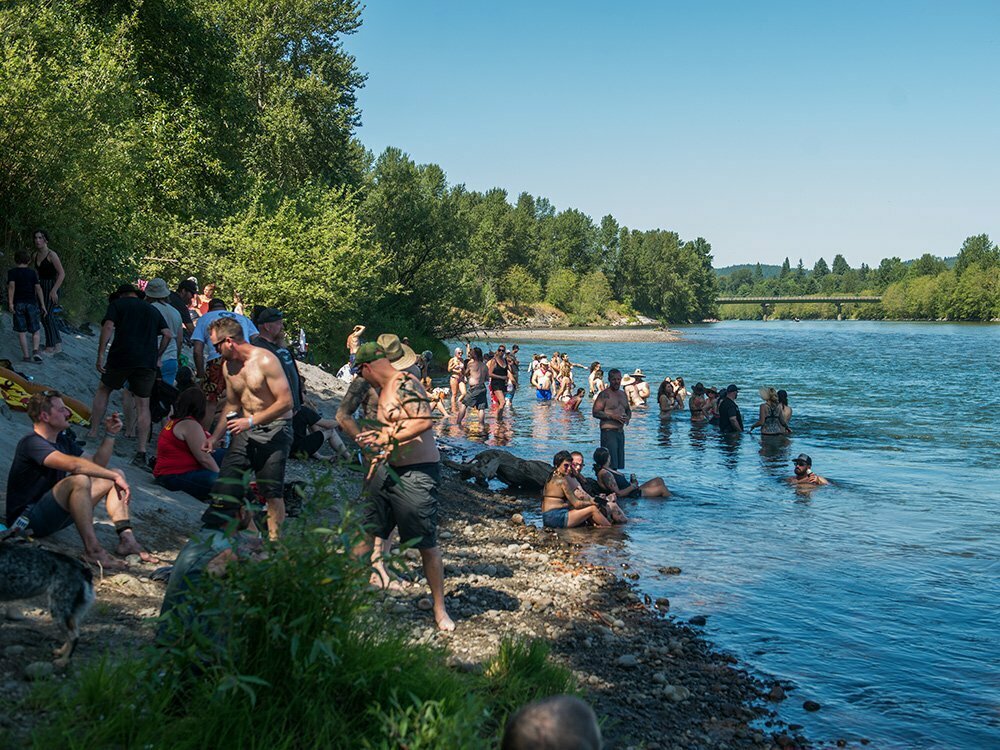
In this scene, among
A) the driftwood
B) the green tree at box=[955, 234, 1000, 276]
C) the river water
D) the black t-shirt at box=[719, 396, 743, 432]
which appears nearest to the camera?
the river water

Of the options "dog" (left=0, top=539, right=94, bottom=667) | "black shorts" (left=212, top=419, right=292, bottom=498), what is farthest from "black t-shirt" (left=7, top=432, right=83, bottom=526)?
"dog" (left=0, top=539, right=94, bottom=667)

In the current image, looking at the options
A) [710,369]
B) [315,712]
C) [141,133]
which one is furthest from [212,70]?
[710,369]

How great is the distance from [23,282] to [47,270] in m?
1.15

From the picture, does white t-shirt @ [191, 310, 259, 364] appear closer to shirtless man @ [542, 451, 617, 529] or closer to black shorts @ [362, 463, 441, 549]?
black shorts @ [362, 463, 441, 549]

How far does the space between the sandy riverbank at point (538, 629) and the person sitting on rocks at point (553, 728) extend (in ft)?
7.26

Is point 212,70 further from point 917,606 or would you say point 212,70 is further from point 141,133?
point 917,606

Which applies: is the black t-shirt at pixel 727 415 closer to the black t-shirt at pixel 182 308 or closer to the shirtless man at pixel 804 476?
the shirtless man at pixel 804 476

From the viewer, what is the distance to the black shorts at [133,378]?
912 cm

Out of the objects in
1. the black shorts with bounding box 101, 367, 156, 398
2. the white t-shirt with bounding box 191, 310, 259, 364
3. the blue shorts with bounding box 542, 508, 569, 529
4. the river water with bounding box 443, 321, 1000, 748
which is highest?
the white t-shirt with bounding box 191, 310, 259, 364

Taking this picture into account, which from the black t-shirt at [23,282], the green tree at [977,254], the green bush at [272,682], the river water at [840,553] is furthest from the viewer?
the green tree at [977,254]

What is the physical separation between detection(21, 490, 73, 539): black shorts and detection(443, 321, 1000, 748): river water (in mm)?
5399

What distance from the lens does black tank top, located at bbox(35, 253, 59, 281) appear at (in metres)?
12.7

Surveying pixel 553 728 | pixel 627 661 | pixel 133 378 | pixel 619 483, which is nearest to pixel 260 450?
pixel 133 378

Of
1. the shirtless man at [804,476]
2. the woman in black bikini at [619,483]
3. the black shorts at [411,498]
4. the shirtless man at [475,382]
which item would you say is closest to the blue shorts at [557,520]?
the woman in black bikini at [619,483]
